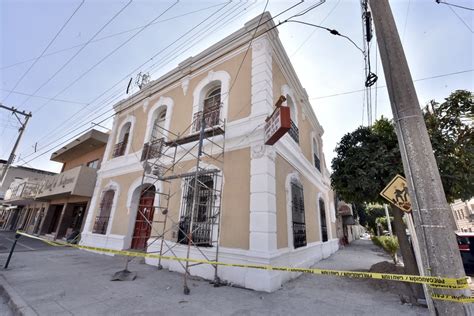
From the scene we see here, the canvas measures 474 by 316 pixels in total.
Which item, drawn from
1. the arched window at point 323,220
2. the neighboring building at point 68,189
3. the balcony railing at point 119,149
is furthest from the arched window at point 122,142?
the arched window at point 323,220

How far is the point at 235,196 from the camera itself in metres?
5.88

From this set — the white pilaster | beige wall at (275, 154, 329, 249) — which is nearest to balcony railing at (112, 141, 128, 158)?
the white pilaster

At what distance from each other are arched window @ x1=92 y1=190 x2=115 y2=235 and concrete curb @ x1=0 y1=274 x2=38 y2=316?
16.5 feet

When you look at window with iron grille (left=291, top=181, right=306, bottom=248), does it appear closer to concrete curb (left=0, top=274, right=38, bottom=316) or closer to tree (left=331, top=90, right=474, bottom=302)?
tree (left=331, top=90, right=474, bottom=302)

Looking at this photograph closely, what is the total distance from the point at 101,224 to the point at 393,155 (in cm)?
1193

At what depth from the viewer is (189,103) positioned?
857cm

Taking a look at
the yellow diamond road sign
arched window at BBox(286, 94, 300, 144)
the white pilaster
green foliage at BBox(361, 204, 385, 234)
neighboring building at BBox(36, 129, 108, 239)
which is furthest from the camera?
green foliage at BBox(361, 204, 385, 234)

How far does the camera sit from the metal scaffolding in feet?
19.5

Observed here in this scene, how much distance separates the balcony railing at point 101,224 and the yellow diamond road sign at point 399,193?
35.7ft

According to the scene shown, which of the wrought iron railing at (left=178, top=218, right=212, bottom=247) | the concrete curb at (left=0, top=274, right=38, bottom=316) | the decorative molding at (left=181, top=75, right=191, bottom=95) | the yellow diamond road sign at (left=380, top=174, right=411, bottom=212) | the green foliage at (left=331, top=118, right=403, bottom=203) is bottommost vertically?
the concrete curb at (left=0, top=274, right=38, bottom=316)

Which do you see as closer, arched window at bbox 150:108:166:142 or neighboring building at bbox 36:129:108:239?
arched window at bbox 150:108:166:142

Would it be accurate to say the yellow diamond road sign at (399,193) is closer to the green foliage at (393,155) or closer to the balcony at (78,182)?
the green foliage at (393,155)

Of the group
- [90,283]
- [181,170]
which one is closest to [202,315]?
[90,283]

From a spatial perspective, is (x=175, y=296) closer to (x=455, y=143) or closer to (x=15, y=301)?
(x=15, y=301)
